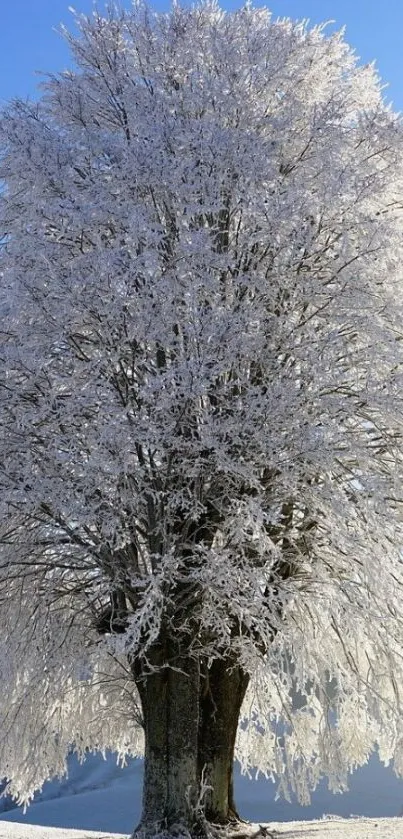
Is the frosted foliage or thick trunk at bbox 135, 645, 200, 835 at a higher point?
the frosted foliage

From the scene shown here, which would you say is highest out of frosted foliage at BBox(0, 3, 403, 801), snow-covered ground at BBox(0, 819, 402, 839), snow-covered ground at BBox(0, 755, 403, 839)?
frosted foliage at BBox(0, 3, 403, 801)

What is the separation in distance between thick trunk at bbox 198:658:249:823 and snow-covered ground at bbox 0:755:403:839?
19.9 metres

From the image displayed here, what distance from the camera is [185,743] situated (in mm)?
9773

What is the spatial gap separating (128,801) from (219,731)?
26050 mm

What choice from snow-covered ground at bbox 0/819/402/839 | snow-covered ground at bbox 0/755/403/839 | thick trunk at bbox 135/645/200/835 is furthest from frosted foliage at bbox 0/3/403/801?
snow-covered ground at bbox 0/755/403/839

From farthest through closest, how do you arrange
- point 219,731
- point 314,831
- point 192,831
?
point 314,831
point 219,731
point 192,831

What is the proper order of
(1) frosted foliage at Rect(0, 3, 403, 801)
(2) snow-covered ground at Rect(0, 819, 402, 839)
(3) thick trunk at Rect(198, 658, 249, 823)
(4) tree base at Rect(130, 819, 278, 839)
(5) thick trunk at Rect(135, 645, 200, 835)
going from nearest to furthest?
(1) frosted foliage at Rect(0, 3, 403, 801), (4) tree base at Rect(130, 819, 278, 839), (5) thick trunk at Rect(135, 645, 200, 835), (3) thick trunk at Rect(198, 658, 249, 823), (2) snow-covered ground at Rect(0, 819, 402, 839)

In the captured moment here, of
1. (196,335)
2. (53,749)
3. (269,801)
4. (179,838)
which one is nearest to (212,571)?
(196,335)

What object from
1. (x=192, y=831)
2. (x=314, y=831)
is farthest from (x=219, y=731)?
(x=314, y=831)

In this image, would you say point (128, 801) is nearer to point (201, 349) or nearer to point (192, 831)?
point (192, 831)

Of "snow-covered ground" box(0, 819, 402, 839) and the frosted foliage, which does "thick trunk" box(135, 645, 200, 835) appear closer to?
the frosted foliage

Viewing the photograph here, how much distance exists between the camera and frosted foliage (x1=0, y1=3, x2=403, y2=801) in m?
8.61

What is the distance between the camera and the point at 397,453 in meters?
9.77

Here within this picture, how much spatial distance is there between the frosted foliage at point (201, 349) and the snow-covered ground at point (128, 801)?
855 inches
